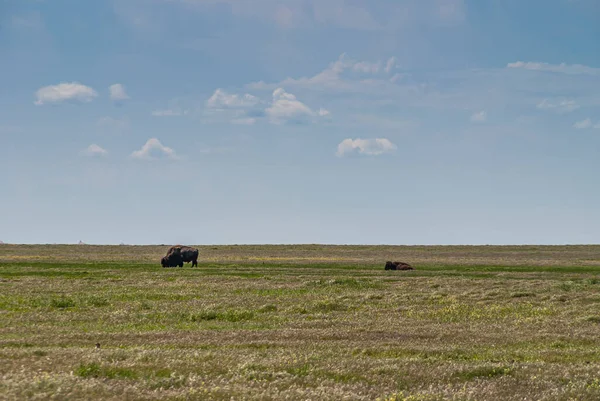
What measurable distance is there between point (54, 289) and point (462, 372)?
3236cm

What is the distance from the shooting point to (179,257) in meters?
81.3

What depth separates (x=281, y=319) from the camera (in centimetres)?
2938

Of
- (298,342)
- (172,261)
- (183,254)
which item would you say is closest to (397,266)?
(183,254)

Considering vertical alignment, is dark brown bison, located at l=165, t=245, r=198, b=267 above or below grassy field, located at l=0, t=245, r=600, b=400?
above

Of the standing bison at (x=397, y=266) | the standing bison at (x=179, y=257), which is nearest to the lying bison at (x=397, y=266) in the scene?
the standing bison at (x=397, y=266)

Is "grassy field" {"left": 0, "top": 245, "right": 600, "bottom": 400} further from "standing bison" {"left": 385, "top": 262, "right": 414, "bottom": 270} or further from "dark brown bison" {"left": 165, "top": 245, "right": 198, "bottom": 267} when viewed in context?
"dark brown bison" {"left": 165, "top": 245, "right": 198, "bottom": 267}

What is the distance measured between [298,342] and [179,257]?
61.1 meters

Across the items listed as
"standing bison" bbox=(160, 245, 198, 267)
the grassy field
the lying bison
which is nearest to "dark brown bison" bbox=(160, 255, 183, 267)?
"standing bison" bbox=(160, 245, 198, 267)

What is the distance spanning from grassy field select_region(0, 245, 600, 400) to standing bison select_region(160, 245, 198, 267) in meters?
33.6

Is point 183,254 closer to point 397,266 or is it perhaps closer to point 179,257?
point 179,257

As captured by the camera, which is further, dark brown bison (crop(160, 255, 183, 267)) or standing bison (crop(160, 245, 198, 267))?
standing bison (crop(160, 245, 198, 267))

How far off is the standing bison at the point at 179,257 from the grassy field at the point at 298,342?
1321 inches

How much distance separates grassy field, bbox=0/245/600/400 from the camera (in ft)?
46.9

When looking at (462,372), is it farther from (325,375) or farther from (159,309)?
(159,309)
